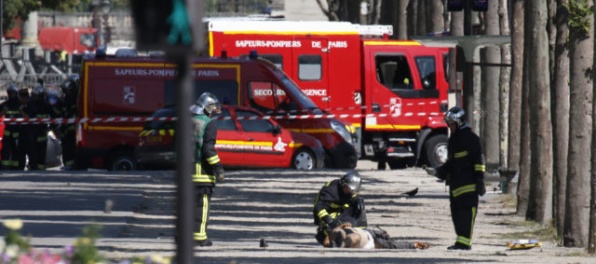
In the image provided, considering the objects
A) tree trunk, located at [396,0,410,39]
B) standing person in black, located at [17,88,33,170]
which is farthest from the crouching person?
tree trunk, located at [396,0,410,39]

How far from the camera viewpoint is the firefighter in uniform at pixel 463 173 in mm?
17594

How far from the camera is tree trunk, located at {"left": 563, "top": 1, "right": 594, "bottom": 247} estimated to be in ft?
60.7

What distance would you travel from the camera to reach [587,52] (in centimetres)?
1855

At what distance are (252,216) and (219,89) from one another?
28.0 feet

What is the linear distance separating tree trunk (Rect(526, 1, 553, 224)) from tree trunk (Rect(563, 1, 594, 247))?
10.5 feet

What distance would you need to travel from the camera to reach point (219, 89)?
30.9 metres

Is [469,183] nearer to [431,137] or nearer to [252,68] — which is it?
[252,68]

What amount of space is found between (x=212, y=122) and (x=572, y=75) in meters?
4.43

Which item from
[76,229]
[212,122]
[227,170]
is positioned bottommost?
[227,170]

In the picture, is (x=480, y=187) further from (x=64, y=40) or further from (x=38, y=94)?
(x=64, y=40)

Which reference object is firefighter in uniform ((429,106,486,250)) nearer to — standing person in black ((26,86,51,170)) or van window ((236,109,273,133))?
van window ((236,109,273,133))

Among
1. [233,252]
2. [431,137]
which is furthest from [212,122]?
[431,137]

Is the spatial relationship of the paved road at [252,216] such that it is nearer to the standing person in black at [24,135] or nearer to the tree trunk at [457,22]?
the standing person in black at [24,135]

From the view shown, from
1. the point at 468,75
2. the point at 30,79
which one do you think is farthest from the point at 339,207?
the point at 30,79
